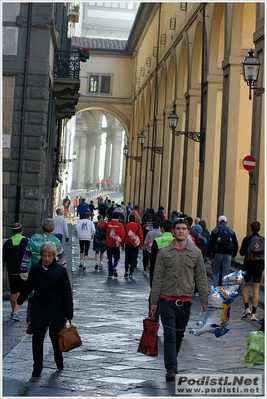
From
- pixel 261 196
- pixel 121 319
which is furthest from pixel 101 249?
pixel 121 319

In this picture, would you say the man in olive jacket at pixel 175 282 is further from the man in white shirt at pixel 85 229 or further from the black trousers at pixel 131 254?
the man in white shirt at pixel 85 229

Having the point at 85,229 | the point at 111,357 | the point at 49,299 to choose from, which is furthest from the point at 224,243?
the point at 49,299

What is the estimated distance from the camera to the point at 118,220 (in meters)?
17.9

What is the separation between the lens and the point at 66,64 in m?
20.5

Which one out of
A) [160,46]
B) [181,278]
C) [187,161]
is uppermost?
[160,46]

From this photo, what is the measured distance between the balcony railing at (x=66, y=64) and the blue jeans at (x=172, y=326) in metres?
13.3

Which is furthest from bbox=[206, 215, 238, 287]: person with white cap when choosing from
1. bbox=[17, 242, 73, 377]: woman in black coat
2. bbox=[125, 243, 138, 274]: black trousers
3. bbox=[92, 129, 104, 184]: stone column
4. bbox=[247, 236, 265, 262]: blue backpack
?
bbox=[92, 129, 104, 184]: stone column

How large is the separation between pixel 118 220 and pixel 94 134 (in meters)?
66.9

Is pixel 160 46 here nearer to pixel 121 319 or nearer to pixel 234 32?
pixel 234 32

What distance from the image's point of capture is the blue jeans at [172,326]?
743cm

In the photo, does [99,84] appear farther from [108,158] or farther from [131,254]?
[131,254]

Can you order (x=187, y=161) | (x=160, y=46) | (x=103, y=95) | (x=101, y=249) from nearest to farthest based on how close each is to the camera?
(x=101, y=249), (x=187, y=161), (x=160, y=46), (x=103, y=95)

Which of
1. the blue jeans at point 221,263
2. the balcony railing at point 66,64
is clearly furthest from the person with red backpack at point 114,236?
the balcony railing at point 66,64

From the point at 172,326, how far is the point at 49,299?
3.83 ft
